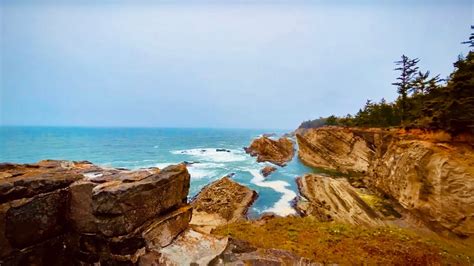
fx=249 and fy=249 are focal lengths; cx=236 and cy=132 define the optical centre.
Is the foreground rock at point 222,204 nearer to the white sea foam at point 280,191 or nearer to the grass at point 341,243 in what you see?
the white sea foam at point 280,191

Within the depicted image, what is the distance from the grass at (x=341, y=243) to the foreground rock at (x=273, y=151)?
Answer: 38.9 meters

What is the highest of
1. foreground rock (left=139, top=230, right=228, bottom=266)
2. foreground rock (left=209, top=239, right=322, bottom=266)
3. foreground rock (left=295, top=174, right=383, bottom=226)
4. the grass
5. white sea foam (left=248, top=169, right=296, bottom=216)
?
foreground rock (left=139, top=230, right=228, bottom=266)

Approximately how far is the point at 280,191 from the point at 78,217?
25710 mm

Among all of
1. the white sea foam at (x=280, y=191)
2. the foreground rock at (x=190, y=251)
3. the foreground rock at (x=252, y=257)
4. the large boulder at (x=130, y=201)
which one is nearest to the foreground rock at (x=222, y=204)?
the white sea foam at (x=280, y=191)

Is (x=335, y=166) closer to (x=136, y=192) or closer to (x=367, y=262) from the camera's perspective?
(x=367, y=262)

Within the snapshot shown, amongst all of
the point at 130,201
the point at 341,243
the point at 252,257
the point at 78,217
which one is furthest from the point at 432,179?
the point at 78,217

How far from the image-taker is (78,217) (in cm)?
489

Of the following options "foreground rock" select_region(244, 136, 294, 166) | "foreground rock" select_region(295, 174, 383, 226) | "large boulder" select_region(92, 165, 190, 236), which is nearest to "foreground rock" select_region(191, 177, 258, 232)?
"foreground rock" select_region(295, 174, 383, 226)

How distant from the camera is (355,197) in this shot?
21656mm

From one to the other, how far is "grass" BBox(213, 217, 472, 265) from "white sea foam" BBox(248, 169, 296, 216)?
1265 cm

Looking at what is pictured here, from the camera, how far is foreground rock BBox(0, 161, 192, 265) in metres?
4.20

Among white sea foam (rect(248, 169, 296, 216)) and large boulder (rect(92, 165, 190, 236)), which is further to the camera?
white sea foam (rect(248, 169, 296, 216))

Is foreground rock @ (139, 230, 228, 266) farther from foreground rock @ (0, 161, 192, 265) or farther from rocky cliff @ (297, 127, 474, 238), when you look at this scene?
rocky cliff @ (297, 127, 474, 238)


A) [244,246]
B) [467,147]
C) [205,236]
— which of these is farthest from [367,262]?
[467,147]
